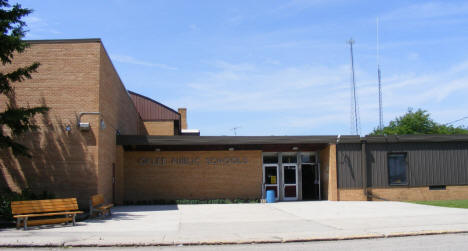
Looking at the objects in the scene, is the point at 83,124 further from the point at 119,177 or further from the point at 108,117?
the point at 119,177

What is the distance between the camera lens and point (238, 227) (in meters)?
13.9

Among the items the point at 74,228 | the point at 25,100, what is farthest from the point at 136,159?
the point at 74,228

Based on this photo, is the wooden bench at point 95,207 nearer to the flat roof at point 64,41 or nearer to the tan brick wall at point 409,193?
the flat roof at point 64,41

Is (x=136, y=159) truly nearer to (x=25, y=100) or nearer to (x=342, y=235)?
(x=25, y=100)

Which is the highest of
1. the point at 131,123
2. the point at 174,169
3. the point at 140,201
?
the point at 131,123

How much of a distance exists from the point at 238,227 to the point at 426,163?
14523mm

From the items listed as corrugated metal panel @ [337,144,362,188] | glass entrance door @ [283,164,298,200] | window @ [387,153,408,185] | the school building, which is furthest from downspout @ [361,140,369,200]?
glass entrance door @ [283,164,298,200]

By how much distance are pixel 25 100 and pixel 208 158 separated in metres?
9.89

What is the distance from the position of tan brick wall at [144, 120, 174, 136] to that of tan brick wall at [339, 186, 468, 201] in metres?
17.8

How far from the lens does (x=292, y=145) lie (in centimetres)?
2525

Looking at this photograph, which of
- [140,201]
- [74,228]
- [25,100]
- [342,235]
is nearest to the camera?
[342,235]

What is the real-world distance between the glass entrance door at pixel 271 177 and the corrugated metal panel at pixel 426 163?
492 centimetres

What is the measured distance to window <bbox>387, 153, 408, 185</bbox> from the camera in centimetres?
2428

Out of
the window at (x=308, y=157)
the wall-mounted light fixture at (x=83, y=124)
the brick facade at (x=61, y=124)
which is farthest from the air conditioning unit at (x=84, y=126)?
the window at (x=308, y=157)
